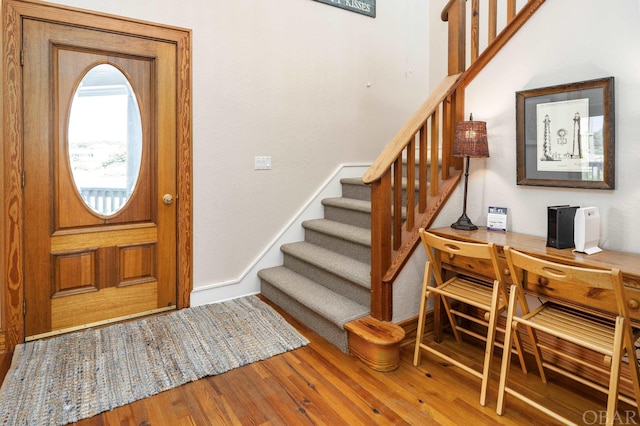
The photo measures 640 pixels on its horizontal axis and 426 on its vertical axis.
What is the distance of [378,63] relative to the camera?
409 cm

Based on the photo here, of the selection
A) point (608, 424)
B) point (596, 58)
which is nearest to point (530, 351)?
point (608, 424)

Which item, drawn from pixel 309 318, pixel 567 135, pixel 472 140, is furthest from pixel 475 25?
pixel 309 318

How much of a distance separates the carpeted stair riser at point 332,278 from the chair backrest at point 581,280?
38.1 inches

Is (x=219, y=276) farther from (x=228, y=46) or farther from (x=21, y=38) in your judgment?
(x=21, y=38)

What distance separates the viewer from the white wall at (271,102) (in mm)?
3090

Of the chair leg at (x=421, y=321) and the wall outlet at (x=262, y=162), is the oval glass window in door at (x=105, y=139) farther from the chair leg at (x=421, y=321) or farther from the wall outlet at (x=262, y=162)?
the chair leg at (x=421, y=321)

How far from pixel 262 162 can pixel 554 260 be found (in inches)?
92.0

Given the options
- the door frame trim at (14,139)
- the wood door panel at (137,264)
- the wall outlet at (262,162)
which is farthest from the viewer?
the wall outlet at (262,162)

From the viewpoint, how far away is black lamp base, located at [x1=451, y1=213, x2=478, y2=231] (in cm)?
255

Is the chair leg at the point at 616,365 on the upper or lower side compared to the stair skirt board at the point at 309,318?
upper

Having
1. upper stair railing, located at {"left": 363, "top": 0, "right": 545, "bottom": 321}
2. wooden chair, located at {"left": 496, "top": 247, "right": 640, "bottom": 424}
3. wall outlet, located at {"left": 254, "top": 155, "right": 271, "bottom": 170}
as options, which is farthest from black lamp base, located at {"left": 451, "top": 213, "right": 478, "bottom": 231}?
wall outlet, located at {"left": 254, "top": 155, "right": 271, "bottom": 170}

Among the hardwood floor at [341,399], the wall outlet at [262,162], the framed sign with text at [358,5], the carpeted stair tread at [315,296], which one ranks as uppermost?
the framed sign with text at [358,5]

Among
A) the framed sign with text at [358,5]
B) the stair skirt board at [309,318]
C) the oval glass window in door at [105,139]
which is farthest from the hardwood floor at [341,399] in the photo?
the framed sign with text at [358,5]

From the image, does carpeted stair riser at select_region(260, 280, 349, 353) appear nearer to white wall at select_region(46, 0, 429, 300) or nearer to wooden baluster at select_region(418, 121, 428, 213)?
white wall at select_region(46, 0, 429, 300)
